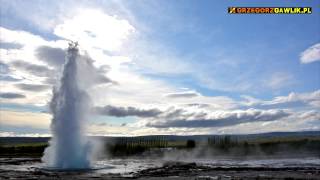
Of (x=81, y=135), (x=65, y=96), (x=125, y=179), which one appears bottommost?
(x=125, y=179)

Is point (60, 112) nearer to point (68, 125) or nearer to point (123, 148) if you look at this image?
point (68, 125)

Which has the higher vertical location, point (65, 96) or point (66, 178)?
point (65, 96)

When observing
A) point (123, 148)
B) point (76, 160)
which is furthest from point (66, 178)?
point (123, 148)

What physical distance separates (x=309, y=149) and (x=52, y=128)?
55.2m

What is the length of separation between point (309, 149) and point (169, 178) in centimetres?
6023

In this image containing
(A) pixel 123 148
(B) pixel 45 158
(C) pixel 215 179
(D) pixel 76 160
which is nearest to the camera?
(C) pixel 215 179

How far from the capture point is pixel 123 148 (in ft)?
307

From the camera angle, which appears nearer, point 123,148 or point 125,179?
point 125,179

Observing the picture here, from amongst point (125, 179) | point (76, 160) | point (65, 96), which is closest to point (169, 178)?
point (125, 179)

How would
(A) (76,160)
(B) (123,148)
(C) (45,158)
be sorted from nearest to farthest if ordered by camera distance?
(A) (76,160) → (C) (45,158) → (B) (123,148)

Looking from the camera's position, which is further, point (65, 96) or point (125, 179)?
Result: point (65, 96)

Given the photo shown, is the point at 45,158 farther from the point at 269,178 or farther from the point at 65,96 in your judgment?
the point at 269,178

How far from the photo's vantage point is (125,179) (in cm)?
3241

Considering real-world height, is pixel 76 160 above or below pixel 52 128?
below
